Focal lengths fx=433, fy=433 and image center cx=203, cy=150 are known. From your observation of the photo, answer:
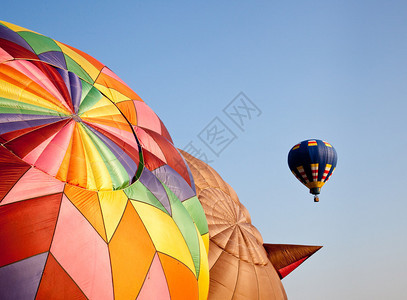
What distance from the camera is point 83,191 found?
18.6 ft

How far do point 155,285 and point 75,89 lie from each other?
3.24 m

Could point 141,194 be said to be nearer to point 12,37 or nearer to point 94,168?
point 94,168

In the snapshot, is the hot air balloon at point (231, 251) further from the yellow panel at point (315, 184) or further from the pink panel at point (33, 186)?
the yellow panel at point (315, 184)

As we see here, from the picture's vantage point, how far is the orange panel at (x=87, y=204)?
540cm

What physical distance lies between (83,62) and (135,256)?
12.2ft

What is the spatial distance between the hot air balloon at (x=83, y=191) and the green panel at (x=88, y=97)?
0.07ft

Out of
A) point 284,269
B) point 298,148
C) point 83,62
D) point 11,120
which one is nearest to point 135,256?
point 11,120

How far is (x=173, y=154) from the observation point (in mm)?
7891

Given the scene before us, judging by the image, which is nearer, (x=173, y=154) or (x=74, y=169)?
(x=74, y=169)

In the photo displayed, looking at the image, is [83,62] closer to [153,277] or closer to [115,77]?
[115,77]

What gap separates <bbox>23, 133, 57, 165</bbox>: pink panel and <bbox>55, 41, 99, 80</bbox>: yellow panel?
192cm

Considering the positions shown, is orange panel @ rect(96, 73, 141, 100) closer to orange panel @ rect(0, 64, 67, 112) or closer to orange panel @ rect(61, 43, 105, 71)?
orange panel @ rect(61, 43, 105, 71)

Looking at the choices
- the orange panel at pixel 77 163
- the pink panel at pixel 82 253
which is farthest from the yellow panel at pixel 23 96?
the pink panel at pixel 82 253

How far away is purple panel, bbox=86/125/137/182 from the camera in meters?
6.57
